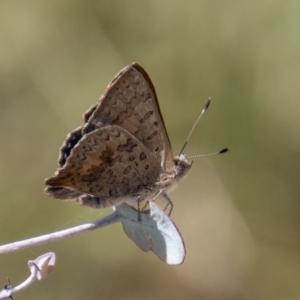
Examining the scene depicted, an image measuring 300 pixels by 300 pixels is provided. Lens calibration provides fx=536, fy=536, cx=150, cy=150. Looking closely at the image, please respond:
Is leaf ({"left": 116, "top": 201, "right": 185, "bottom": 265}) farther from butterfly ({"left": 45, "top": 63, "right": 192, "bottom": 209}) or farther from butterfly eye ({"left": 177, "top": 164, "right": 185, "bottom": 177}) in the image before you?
butterfly eye ({"left": 177, "top": 164, "right": 185, "bottom": 177})

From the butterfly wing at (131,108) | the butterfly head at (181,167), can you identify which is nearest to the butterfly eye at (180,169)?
the butterfly head at (181,167)

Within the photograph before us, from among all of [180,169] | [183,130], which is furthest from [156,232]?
[183,130]

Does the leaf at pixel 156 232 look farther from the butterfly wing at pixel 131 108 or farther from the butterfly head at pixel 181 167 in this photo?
the butterfly head at pixel 181 167

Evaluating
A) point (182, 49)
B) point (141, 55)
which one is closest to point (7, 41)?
point (141, 55)

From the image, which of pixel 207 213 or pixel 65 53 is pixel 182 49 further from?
pixel 207 213

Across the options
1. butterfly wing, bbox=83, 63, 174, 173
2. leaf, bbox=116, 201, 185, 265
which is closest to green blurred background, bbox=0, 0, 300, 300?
butterfly wing, bbox=83, 63, 174, 173

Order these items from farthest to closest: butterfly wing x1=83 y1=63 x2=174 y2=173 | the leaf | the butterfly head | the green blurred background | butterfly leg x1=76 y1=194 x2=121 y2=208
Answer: the green blurred background < the butterfly head < butterfly leg x1=76 y1=194 x2=121 y2=208 < butterfly wing x1=83 y1=63 x2=174 y2=173 < the leaf
